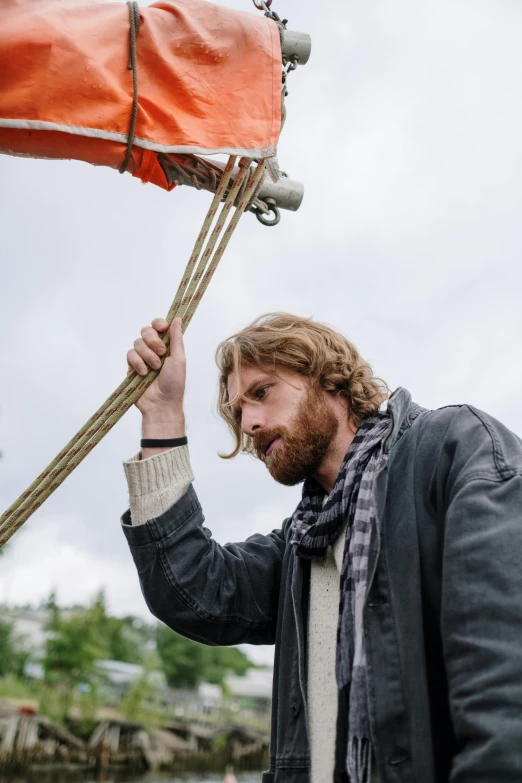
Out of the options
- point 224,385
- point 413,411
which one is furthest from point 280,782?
point 224,385

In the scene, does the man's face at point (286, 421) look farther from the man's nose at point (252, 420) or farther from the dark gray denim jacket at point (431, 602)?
the dark gray denim jacket at point (431, 602)

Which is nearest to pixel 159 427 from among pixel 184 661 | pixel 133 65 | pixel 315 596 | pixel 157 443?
pixel 157 443

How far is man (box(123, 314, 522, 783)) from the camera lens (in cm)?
153

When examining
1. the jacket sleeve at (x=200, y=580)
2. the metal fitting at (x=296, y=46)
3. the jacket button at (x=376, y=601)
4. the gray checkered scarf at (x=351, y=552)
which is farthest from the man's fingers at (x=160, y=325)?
the jacket button at (x=376, y=601)

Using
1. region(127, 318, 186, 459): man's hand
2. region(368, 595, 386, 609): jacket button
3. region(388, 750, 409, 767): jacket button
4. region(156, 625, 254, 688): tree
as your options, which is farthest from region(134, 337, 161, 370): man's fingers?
region(156, 625, 254, 688): tree

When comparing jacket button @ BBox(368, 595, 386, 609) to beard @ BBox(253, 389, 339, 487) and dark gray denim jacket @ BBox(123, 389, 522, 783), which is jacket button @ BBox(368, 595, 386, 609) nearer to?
dark gray denim jacket @ BBox(123, 389, 522, 783)

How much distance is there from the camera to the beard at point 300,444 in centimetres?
253

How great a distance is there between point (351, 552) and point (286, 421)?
76 centimetres

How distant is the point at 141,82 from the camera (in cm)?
212

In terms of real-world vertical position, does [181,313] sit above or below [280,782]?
above

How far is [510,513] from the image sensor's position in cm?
163

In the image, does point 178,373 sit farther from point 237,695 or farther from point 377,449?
point 237,695

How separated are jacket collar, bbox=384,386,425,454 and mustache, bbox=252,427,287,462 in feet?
1.60

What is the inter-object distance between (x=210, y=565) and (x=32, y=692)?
3889cm
